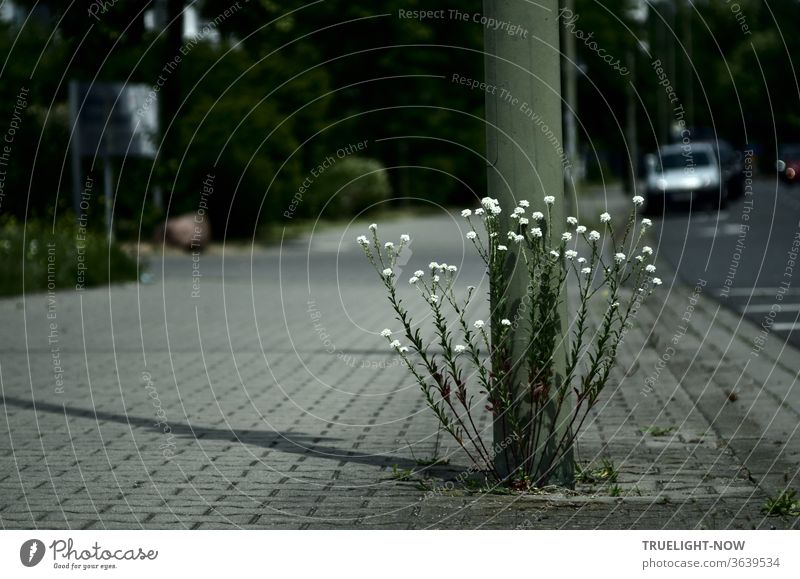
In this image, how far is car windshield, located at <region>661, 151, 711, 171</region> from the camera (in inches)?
1665

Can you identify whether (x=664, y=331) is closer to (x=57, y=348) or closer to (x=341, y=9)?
(x=57, y=348)

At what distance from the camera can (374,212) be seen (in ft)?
180

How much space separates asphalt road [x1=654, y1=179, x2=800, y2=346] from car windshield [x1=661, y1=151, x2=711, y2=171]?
1495mm

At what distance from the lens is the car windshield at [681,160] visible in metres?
42.3

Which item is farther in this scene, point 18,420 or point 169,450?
point 18,420

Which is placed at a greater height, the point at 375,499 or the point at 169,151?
the point at 169,151

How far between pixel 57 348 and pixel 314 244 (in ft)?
69.4

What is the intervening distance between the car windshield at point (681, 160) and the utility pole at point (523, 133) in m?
35.4

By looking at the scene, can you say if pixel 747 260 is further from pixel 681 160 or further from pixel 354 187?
pixel 354 187

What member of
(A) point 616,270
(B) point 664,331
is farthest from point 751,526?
(B) point 664,331

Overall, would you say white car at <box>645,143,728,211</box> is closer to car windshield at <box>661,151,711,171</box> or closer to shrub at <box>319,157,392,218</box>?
car windshield at <box>661,151,711,171</box>

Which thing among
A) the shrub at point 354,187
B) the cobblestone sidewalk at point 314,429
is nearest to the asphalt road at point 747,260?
the cobblestone sidewalk at point 314,429

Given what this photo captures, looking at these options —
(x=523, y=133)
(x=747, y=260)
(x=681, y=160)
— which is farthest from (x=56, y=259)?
(x=681, y=160)

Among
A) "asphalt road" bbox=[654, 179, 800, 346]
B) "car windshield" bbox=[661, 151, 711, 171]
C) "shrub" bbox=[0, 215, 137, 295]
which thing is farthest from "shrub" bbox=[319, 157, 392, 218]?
"shrub" bbox=[0, 215, 137, 295]
